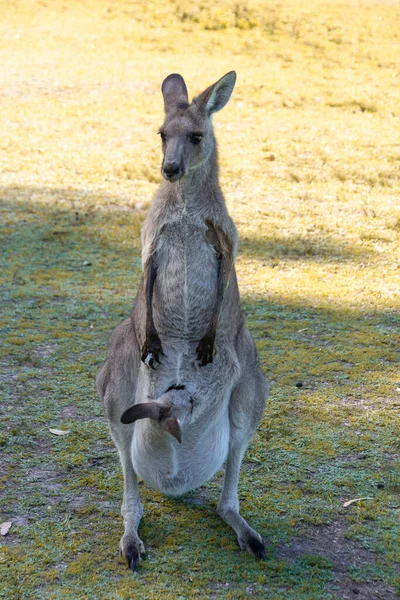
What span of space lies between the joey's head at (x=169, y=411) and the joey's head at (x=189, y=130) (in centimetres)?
69

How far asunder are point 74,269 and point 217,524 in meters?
2.89

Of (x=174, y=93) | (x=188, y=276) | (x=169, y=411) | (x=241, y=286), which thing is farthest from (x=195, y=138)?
(x=241, y=286)

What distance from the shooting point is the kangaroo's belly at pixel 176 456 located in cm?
258

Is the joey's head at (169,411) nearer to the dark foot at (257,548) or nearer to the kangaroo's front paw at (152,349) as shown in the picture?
the kangaroo's front paw at (152,349)

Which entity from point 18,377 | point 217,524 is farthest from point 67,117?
point 217,524

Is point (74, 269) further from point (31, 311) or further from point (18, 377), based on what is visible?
point (18, 377)

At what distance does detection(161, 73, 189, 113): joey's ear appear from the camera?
9.27 feet

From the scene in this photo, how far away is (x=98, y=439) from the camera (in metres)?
3.37

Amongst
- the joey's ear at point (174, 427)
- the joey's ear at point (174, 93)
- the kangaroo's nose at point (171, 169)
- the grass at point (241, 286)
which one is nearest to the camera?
the joey's ear at point (174, 427)

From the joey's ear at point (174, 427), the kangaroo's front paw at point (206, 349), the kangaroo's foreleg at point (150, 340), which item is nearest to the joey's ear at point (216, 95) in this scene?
the kangaroo's foreleg at point (150, 340)

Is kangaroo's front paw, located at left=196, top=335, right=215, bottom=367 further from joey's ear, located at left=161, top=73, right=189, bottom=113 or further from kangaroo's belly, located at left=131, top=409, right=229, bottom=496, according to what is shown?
joey's ear, located at left=161, top=73, right=189, bottom=113

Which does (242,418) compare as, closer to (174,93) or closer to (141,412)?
(141,412)

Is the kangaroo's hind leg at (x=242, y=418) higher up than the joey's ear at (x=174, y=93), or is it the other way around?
the joey's ear at (x=174, y=93)

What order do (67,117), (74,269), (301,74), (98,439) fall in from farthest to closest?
(301,74) < (67,117) < (74,269) < (98,439)
